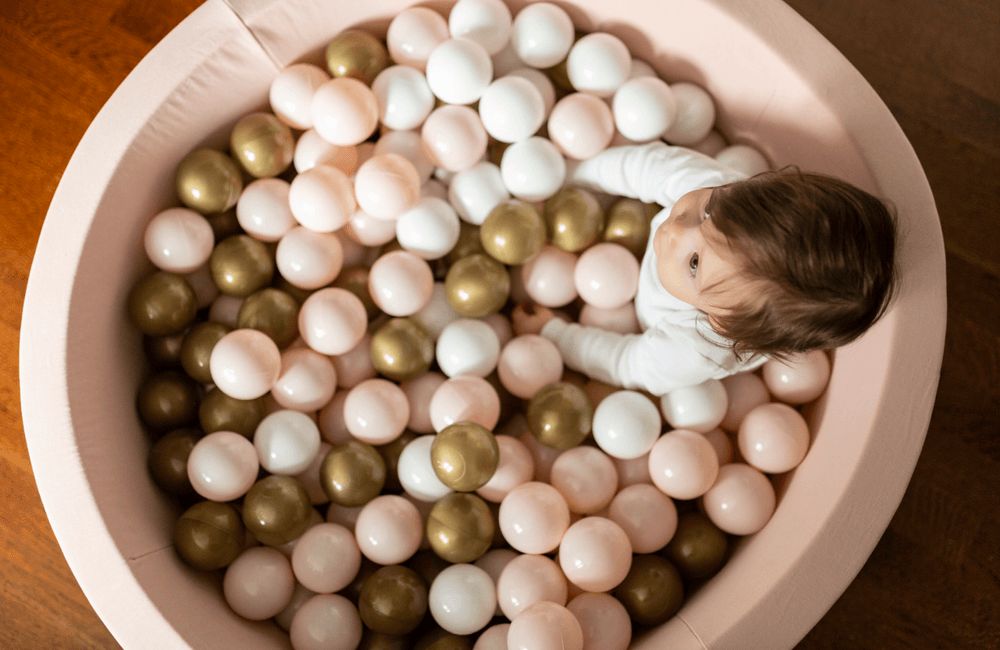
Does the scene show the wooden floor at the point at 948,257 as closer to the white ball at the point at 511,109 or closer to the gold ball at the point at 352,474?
the gold ball at the point at 352,474

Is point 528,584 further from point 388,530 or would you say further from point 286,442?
point 286,442

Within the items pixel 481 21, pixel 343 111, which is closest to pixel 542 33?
pixel 481 21

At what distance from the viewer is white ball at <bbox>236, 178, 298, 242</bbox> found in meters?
1.16

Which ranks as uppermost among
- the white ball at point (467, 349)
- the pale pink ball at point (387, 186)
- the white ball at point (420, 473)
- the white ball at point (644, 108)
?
the white ball at point (644, 108)

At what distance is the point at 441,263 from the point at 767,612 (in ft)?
2.06

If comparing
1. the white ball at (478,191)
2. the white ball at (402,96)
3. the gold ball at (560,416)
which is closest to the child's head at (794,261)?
the gold ball at (560,416)

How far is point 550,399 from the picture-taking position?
1.11 metres

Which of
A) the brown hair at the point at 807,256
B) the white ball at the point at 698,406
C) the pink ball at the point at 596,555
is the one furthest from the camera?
the white ball at the point at 698,406

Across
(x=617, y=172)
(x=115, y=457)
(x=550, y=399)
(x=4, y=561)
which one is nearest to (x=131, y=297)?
(x=115, y=457)

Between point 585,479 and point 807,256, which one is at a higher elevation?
point 807,256

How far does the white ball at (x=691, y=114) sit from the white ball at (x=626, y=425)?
0.38 m

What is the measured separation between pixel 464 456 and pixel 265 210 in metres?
0.43

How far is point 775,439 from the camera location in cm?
108

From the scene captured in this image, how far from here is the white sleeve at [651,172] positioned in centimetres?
111
